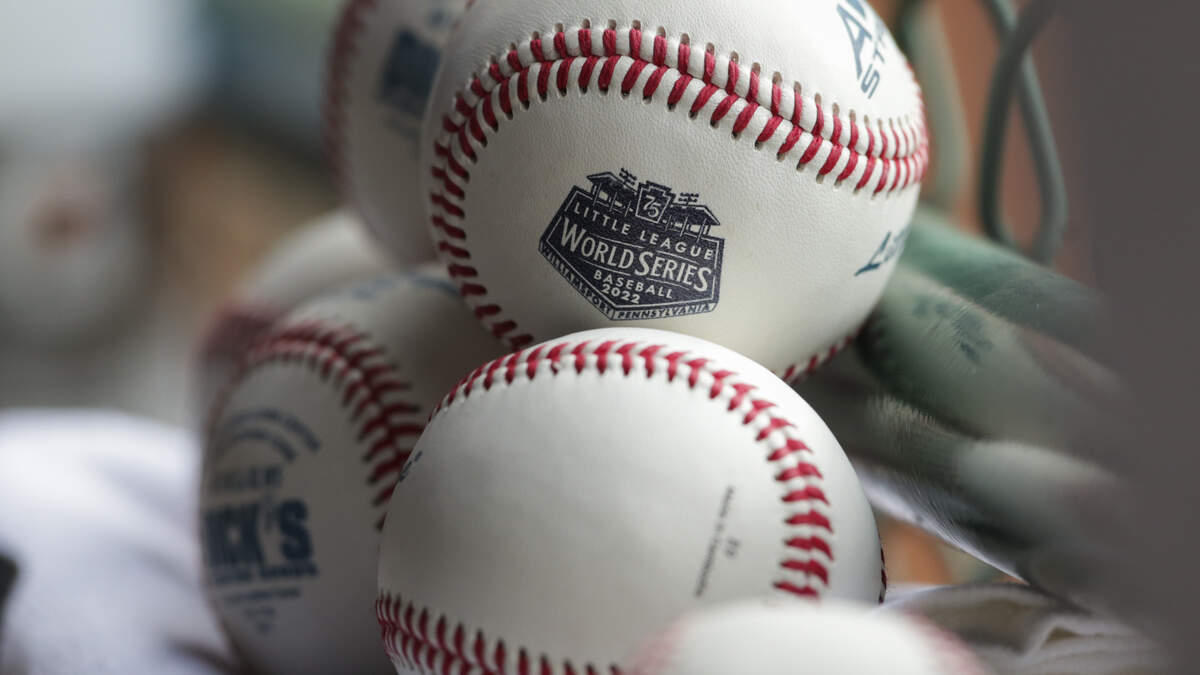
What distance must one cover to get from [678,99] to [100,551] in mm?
699

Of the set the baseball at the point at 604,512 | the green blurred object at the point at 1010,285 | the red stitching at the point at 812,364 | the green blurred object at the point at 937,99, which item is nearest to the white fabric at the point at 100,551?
the baseball at the point at 604,512

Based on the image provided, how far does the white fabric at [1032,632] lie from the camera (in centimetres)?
59

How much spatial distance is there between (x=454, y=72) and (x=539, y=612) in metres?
0.35

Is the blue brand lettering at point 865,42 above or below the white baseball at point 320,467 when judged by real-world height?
above

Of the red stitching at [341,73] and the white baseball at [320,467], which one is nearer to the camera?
the white baseball at [320,467]

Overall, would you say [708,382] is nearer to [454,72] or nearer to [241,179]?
[454,72]

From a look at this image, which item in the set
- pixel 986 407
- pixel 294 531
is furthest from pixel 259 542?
pixel 986 407

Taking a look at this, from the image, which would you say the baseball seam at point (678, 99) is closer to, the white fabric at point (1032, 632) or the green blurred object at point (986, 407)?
the green blurred object at point (986, 407)

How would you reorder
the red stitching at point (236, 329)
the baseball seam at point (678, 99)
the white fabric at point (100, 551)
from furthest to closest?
1. the red stitching at point (236, 329)
2. the white fabric at point (100, 551)
3. the baseball seam at point (678, 99)

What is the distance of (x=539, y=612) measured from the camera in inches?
21.6

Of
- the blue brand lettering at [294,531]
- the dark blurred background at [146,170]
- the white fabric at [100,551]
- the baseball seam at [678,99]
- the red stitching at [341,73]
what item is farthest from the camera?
the dark blurred background at [146,170]

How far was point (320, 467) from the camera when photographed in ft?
2.51

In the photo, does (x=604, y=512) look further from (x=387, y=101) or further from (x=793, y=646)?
(x=387, y=101)

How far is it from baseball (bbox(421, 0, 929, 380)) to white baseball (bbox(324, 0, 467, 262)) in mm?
223
